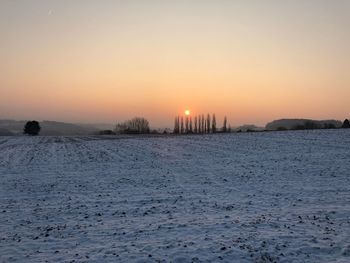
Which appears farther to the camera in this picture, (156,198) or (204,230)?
(156,198)

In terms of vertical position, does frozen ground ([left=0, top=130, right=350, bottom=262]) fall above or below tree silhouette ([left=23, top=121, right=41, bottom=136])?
below

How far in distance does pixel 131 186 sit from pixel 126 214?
6763 millimetres

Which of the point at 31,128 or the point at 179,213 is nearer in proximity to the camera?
the point at 179,213

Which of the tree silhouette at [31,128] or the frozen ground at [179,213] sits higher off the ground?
the tree silhouette at [31,128]

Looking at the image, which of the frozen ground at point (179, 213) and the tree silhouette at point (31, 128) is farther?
the tree silhouette at point (31, 128)

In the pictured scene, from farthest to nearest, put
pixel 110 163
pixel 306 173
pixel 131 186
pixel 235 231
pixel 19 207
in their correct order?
pixel 110 163 → pixel 306 173 → pixel 131 186 → pixel 19 207 → pixel 235 231

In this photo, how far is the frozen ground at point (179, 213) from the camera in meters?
11.2

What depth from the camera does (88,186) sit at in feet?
74.5

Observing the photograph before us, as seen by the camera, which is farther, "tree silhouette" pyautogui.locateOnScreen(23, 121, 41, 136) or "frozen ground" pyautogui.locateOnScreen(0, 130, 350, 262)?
"tree silhouette" pyautogui.locateOnScreen(23, 121, 41, 136)

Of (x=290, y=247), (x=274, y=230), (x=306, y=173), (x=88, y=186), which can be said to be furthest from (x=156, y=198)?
(x=306, y=173)

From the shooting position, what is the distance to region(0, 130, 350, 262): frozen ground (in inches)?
439

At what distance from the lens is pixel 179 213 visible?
616 inches

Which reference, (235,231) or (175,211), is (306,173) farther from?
(235,231)

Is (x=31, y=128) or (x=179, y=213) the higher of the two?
(x=31, y=128)
